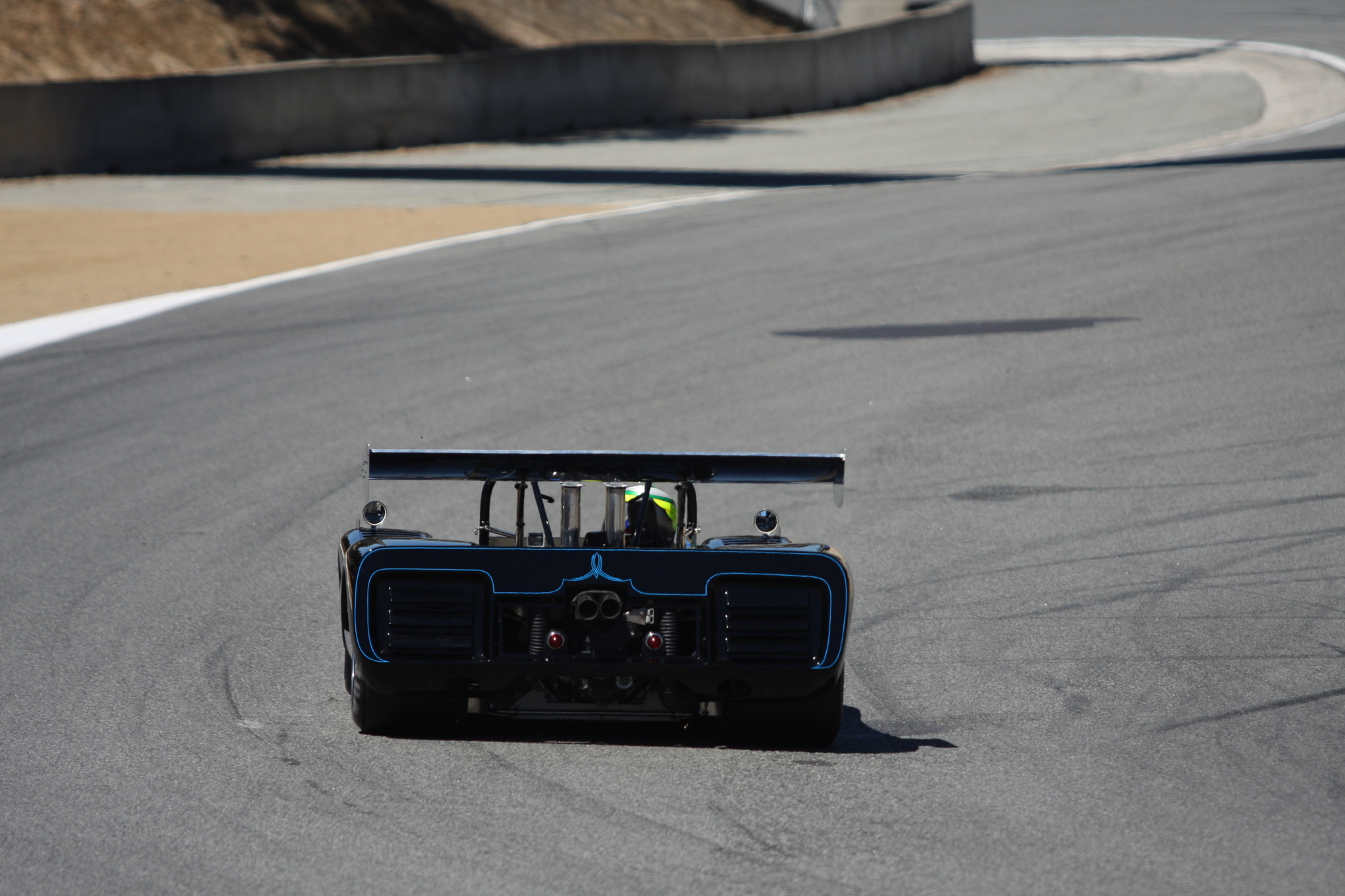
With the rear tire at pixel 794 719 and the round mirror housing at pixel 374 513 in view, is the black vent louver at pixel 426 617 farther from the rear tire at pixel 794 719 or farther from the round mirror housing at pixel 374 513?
the rear tire at pixel 794 719

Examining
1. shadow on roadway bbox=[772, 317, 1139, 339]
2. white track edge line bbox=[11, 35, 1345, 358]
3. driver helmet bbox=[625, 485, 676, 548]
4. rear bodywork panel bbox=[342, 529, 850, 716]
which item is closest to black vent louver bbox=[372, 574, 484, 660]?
rear bodywork panel bbox=[342, 529, 850, 716]

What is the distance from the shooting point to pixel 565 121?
2727 centimetres

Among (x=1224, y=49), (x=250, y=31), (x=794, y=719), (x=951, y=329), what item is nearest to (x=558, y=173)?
(x=250, y=31)

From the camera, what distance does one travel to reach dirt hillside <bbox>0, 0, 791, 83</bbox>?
26359 mm

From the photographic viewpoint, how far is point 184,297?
15.0 m

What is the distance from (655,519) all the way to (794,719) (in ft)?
3.39

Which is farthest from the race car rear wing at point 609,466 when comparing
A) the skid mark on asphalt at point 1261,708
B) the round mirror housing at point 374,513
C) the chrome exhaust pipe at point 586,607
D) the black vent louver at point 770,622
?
the skid mark on asphalt at point 1261,708

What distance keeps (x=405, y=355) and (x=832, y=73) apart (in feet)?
63.8

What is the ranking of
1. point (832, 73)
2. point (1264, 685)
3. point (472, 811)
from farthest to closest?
point (832, 73)
point (1264, 685)
point (472, 811)

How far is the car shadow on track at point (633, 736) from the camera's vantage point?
5.61 m

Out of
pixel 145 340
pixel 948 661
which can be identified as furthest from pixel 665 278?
pixel 948 661

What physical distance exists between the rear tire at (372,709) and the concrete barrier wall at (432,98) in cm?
1871

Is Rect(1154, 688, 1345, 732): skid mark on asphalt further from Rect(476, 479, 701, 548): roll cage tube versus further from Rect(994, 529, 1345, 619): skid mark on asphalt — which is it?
Rect(476, 479, 701, 548): roll cage tube

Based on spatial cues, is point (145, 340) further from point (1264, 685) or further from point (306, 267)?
point (1264, 685)
